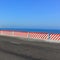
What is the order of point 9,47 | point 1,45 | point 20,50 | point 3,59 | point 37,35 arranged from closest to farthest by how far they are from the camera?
point 3,59, point 20,50, point 9,47, point 1,45, point 37,35

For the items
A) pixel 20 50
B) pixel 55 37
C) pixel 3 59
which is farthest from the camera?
pixel 55 37

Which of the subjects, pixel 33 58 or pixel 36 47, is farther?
pixel 36 47

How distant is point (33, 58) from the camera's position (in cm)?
550

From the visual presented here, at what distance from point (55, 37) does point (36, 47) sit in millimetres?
8974

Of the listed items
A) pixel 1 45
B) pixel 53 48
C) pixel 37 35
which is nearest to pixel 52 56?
pixel 53 48

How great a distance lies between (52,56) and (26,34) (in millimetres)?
12447

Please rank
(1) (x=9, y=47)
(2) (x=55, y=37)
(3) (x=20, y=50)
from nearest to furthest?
(3) (x=20, y=50) → (1) (x=9, y=47) → (2) (x=55, y=37)

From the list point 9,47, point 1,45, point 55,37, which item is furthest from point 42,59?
point 55,37

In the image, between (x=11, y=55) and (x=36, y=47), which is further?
(x=36, y=47)

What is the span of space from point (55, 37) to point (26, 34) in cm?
368

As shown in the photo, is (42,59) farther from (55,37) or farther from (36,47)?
(55,37)

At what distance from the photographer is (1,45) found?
24.4 ft

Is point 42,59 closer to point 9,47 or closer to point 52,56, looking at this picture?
point 52,56

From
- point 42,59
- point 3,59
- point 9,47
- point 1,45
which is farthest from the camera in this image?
point 1,45
